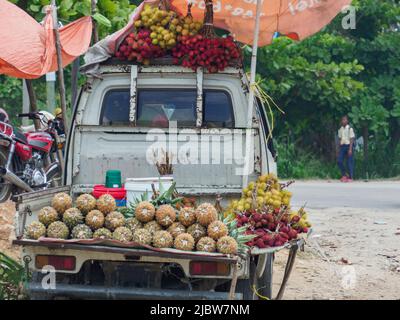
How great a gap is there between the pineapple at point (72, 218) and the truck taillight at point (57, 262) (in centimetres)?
26

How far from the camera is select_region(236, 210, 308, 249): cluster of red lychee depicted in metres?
5.90

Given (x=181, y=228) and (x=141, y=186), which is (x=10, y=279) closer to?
(x=141, y=186)

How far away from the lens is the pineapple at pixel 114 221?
5.68 meters

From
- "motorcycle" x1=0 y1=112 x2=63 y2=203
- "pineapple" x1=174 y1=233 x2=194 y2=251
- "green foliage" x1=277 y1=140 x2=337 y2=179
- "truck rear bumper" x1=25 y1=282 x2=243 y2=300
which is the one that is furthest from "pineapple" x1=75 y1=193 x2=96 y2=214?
"green foliage" x1=277 y1=140 x2=337 y2=179

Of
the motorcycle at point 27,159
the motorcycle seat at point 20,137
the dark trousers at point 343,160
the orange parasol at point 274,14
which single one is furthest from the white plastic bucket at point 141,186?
the dark trousers at point 343,160

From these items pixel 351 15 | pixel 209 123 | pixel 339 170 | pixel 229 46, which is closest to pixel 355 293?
pixel 209 123

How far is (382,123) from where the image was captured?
2123 cm

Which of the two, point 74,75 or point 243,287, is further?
point 74,75

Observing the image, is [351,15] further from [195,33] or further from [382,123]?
[195,33]

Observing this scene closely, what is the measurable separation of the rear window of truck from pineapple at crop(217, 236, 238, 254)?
222 centimetres

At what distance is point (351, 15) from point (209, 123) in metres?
13.1

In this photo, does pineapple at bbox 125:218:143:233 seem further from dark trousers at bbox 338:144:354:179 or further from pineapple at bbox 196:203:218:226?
dark trousers at bbox 338:144:354:179

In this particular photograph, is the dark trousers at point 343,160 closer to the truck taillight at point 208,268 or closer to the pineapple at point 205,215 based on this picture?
A: the pineapple at point 205,215

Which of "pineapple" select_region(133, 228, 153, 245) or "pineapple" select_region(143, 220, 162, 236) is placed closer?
"pineapple" select_region(133, 228, 153, 245)
